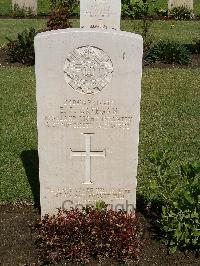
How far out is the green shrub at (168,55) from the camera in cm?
1196

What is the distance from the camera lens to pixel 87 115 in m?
4.58

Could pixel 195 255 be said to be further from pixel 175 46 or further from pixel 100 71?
pixel 175 46

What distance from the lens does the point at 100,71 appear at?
14.5ft

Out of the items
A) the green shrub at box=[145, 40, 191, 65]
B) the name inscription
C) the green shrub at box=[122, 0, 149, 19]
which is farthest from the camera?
the green shrub at box=[122, 0, 149, 19]

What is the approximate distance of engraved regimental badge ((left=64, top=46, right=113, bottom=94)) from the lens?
435 centimetres

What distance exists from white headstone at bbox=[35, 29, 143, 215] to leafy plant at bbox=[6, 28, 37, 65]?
23.8 ft

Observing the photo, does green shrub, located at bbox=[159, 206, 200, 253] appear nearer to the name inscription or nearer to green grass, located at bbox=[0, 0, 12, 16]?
the name inscription

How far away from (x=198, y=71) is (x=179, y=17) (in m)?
7.73

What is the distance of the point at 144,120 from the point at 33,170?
2.57 meters

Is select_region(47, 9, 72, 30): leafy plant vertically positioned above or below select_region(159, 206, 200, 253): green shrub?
above

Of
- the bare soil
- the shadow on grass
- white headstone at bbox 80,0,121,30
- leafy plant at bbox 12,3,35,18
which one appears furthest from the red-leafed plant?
leafy plant at bbox 12,3,35,18

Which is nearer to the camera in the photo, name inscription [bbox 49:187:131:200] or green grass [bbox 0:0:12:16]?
name inscription [bbox 49:187:131:200]

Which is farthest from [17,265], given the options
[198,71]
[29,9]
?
[29,9]

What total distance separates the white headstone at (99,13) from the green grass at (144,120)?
1535 millimetres
